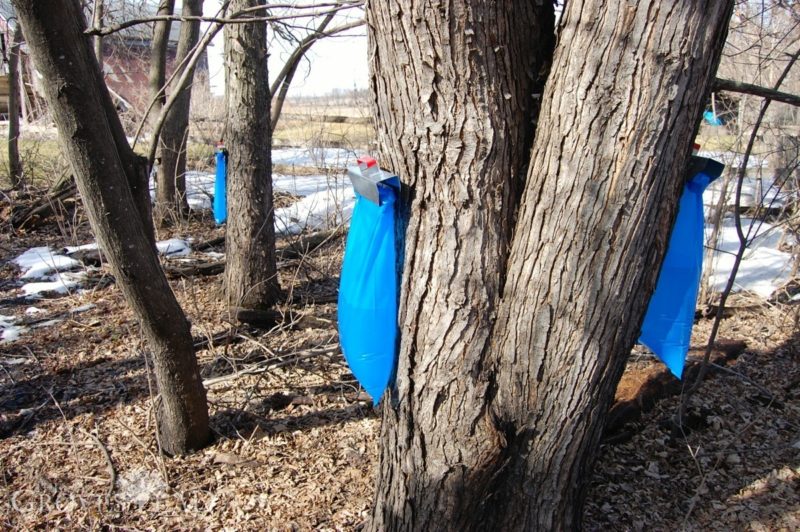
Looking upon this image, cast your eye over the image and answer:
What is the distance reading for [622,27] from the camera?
1.47 meters

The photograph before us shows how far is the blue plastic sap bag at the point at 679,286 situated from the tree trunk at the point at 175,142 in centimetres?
691

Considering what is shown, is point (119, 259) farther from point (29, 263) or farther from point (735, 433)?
point (29, 263)

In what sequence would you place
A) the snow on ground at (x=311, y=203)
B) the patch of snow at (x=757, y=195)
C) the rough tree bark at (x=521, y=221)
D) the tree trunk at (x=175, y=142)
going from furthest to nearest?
the tree trunk at (x=175, y=142) < the snow on ground at (x=311, y=203) < the patch of snow at (x=757, y=195) < the rough tree bark at (x=521, y=221)

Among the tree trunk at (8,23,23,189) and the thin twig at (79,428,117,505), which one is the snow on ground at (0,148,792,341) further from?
the tree trunk at (8,23,23,189)

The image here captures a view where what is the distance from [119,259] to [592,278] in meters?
1.94

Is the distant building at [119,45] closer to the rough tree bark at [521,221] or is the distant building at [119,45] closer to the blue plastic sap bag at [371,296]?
the blue plastic sap bag at [371,296]

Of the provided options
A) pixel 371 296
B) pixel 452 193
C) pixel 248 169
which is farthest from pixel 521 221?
pixel 248 169

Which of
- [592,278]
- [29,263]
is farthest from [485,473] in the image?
[29,263]

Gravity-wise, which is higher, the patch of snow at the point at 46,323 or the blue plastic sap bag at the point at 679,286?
the blue plastic sap bag at the point at 679,286

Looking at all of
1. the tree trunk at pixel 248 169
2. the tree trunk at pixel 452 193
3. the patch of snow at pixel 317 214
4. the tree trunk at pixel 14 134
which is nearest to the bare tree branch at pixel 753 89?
the tree trunk at pixel 452 193

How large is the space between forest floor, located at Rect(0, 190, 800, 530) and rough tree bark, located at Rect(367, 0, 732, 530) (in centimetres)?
88

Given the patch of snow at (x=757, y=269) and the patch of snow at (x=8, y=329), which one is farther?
the patch of snow at (x=757, y=269)

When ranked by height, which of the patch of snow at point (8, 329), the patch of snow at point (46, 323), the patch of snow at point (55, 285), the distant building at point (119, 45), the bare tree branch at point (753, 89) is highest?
the distant building at point (119, 45)

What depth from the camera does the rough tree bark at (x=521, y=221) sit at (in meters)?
1.52
